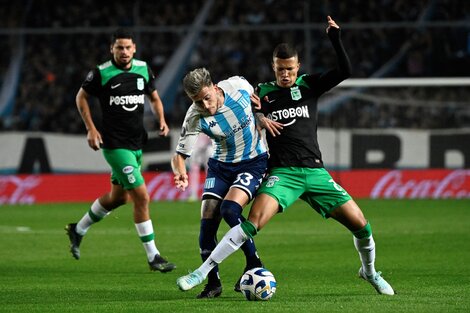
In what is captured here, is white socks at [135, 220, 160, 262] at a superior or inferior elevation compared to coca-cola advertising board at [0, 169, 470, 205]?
superior

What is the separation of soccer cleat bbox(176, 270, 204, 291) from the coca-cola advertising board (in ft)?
49.7

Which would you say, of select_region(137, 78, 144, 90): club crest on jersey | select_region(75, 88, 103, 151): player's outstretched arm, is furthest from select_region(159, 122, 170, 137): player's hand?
select_region(75, 88, 103, 151): player's outstretched arm

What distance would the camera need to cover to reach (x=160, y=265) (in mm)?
10750

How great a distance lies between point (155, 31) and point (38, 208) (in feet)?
18.1

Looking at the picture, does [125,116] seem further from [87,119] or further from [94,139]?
[94,139]

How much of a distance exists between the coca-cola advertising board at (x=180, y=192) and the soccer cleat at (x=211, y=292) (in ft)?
48.1

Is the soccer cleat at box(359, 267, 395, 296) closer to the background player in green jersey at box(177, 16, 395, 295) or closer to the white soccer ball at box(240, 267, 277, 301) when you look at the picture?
the background player in green jersey at box(177, 16, 395, 295)

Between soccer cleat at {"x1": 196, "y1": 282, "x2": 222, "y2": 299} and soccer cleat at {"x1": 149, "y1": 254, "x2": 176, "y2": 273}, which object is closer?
soccer cleat at {"x1": 196, "y1": 282, "x2": 222, "y2": 299}

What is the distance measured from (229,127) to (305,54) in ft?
51.1

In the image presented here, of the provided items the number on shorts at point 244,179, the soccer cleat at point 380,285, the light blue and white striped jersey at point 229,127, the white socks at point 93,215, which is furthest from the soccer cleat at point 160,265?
the soccer cleat at point 380,285

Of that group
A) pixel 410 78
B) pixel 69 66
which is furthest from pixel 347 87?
pixel 69 66

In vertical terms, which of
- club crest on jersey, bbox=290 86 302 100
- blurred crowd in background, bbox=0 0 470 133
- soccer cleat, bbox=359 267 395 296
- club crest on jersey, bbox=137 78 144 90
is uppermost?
club crest on jersey, bbox=290 86 302 100

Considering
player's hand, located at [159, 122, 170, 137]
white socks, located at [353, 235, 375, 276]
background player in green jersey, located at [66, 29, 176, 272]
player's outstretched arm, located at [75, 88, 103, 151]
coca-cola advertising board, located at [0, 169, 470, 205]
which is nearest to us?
white socks, located at [353, 235, 375, 276]

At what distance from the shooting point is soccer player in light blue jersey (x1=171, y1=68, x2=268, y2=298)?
8.49m
